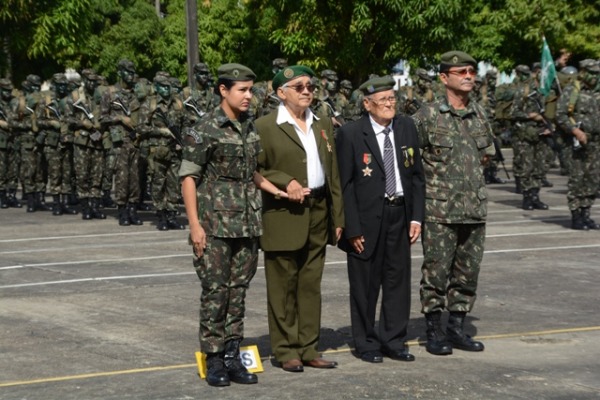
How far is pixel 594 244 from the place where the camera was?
53.4 ft

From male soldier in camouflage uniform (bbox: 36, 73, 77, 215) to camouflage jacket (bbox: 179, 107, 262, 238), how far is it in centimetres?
1296

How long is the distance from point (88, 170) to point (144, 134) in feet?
8.02

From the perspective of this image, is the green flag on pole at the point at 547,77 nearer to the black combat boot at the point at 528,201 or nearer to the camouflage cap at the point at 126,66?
the black combat boot at the point at 528,201

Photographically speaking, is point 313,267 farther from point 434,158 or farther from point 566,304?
point 566,304

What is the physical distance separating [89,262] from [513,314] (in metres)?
5.66

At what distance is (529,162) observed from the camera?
2152 centimetres

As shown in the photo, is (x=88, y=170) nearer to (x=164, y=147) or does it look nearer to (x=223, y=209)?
(x=164, y=147)

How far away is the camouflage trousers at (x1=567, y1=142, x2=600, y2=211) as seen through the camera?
17734mm

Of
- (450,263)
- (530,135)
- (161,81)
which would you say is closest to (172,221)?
(161,81)

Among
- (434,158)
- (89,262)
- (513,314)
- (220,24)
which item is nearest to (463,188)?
(434,158)

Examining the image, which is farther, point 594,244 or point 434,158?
point 594,244

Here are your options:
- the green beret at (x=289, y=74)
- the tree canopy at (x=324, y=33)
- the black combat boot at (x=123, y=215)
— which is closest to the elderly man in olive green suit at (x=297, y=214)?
the green beret at (x=289, y=74)

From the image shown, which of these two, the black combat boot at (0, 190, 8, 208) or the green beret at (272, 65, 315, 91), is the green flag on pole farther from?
the green beret at (272, 65, 315, 91)

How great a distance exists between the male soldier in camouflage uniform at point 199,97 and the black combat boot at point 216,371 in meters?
9.73
